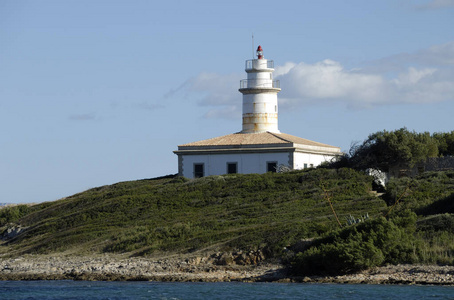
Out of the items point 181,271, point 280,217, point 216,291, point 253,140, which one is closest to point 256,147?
point 253,140

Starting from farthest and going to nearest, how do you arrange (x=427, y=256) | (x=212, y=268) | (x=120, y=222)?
(x=120, y=222), (x=212, y=268), (x=427, y=256)

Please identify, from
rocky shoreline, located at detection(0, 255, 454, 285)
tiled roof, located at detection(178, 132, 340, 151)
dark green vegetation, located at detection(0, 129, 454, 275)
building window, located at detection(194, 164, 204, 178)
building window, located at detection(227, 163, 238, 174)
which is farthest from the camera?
building window, located at detection(194, 164, 204, 178)

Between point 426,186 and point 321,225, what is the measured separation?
29.0ft

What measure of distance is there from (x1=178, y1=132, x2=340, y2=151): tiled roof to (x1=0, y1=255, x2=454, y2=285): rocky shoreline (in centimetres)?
1638

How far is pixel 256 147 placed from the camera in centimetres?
5147

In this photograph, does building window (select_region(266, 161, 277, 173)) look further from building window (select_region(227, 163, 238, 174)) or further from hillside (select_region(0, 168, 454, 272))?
hillside (select_region(0, 168, 454, 272))

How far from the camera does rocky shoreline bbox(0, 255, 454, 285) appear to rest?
2920 cm

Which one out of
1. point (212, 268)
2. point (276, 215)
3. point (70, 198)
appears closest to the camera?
point (212, 268)

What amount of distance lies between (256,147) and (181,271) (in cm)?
1929

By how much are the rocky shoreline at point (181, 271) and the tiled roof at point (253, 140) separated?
53.7 feet

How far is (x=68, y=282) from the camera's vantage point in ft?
105

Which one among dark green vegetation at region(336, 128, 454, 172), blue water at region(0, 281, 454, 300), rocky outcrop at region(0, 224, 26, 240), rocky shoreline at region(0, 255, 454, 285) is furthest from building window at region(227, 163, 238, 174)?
blue water at region(0, 281, 454, 300)

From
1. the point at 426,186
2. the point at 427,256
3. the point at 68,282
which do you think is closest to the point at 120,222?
the point at 68,282

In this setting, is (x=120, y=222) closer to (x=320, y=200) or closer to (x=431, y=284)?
(x=320, y=200)
